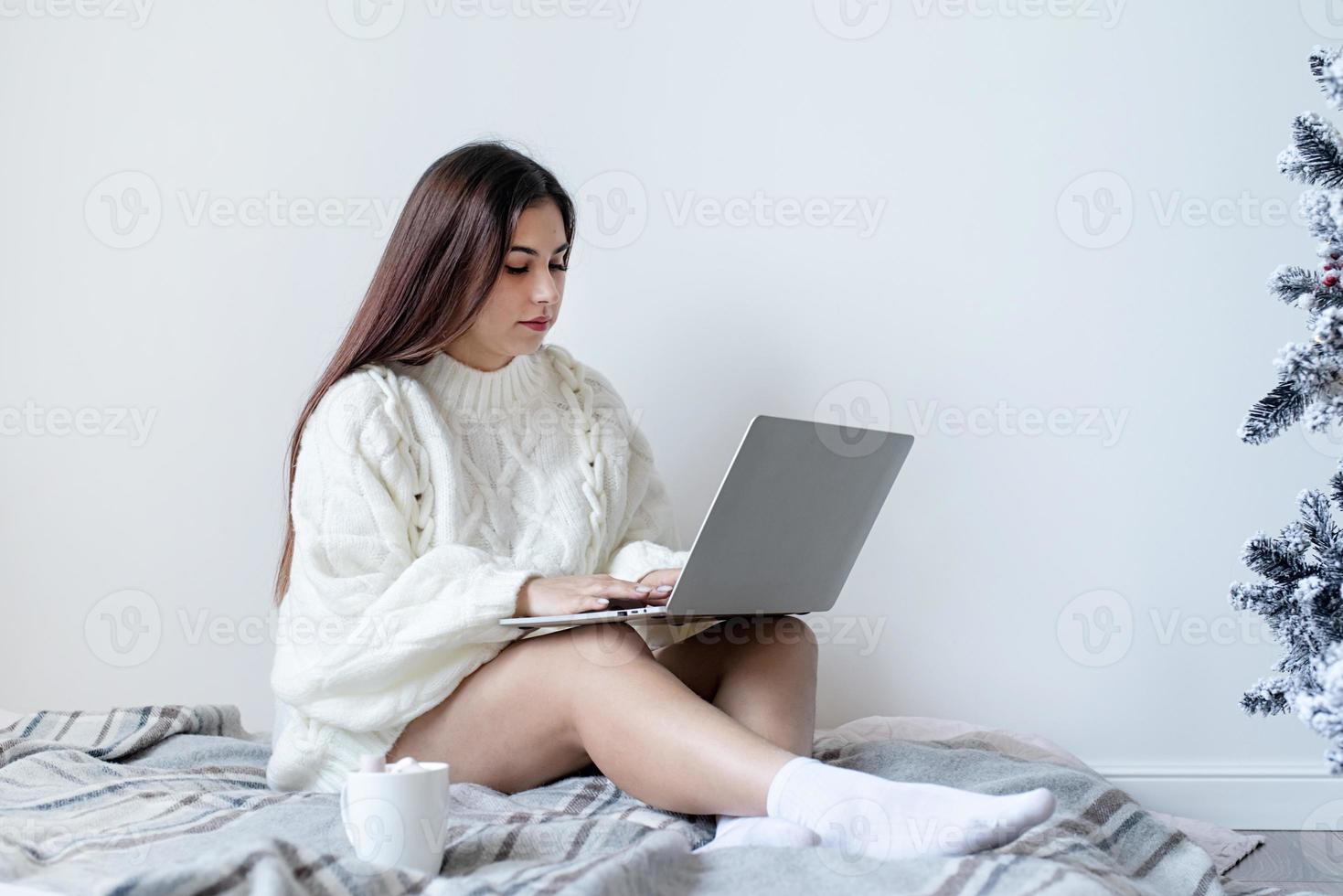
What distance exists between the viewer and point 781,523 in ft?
4.19

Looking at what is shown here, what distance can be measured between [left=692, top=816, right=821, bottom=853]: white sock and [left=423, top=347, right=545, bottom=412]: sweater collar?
2.41 feet

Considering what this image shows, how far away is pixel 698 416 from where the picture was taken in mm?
2000


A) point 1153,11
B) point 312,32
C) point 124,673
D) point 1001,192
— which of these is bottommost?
point 124,673

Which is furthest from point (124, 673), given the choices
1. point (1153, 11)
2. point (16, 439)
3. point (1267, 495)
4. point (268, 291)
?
point (1153, 11)

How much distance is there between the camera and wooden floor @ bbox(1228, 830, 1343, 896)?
1.41 meters

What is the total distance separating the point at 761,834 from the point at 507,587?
1.36 ft

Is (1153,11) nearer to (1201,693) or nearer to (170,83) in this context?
(1201,693)

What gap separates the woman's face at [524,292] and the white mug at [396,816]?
745mm

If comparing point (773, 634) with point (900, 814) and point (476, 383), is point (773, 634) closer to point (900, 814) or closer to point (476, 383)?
point (900, 814)

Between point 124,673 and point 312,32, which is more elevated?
point 312,32

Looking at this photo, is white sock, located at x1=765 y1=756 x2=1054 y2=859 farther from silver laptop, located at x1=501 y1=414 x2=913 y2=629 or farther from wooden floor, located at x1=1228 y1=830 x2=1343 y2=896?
wooden floor, located at x1=1228 y1=830 x2=1343 y2=896

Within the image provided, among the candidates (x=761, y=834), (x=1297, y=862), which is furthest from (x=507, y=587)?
(x=1297, y=862)

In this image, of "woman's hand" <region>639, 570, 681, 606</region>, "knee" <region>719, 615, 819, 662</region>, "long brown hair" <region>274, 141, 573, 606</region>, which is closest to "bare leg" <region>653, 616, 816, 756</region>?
"knee" <region>719, 615, 819, 662</region>

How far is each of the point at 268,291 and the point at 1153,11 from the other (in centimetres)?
160
